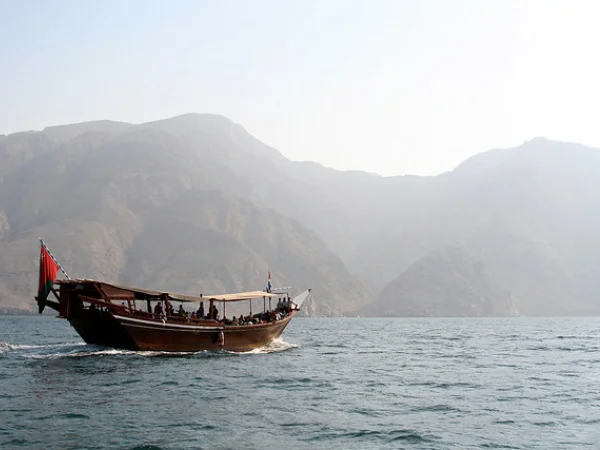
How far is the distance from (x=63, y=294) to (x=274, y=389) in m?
20.4

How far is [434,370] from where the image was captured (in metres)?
41.4

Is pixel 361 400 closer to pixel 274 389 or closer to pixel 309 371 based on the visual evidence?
pixel 274 389

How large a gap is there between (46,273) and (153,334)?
827 centimetres

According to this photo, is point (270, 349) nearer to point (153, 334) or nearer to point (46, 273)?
point (153, 334)

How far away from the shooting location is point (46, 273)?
43.7 meters

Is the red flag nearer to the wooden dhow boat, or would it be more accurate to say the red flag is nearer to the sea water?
the wooden dhow boat

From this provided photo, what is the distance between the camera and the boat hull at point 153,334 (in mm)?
43656

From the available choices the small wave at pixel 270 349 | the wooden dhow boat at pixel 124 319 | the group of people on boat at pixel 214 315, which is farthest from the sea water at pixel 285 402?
the small wave at pixel 270 349

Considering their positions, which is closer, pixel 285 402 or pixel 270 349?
pixel 285 402

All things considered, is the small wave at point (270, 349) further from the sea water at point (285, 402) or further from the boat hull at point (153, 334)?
the sea water at point (285, 402)

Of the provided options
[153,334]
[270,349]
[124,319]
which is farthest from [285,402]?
[270,349]

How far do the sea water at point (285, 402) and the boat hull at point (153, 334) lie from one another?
0.83m

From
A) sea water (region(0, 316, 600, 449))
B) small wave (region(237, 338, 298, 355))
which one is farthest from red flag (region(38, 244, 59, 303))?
small wave (region(237, 338, 298, 355))

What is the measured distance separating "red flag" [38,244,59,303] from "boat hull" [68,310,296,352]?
105 inches
